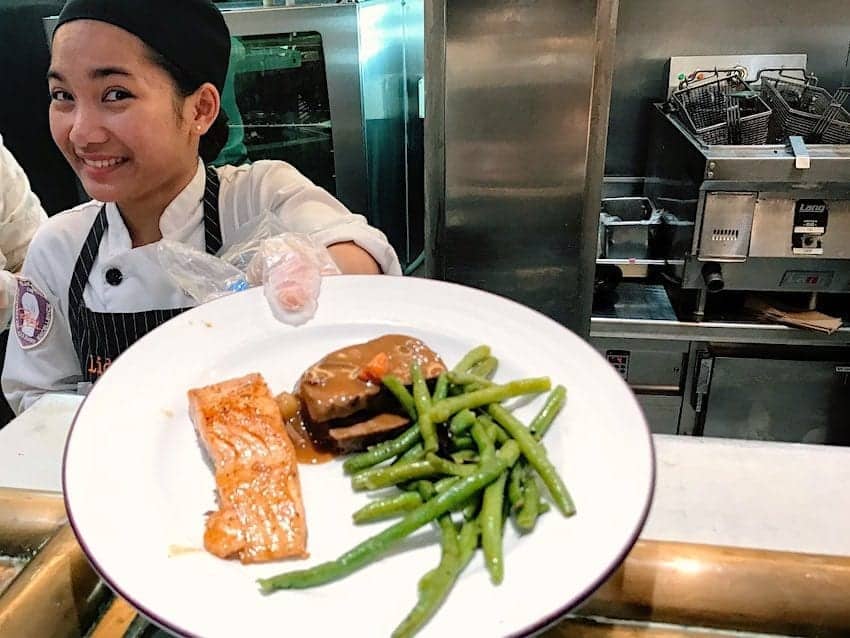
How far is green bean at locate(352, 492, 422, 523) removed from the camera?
0.80 meters

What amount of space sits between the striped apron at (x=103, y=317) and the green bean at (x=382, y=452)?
1017 mm

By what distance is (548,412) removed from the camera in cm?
89

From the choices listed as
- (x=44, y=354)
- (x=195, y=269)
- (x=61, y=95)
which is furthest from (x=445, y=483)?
(x=44, y=354)

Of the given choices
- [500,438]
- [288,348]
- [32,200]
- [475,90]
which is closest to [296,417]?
[288,348]

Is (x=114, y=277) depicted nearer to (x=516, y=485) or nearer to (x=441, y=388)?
(x=441, y=388)

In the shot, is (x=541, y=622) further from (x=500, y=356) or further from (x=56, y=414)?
(x=56, y=414)

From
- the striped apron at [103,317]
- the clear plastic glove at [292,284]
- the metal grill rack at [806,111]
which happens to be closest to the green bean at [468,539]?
the clear plastic glove at [292,284]

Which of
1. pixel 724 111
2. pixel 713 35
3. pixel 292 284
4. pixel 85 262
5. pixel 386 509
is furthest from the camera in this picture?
pixel 713 35

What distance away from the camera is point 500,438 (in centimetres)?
90

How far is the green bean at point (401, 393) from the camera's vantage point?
97cm

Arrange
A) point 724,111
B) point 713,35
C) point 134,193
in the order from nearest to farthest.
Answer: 1. point 134,193
2. point 724,111
3. point 713,35

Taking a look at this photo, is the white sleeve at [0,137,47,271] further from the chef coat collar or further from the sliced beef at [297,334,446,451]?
the sliced beef at [297,334,446,451]

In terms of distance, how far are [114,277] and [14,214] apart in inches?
53.4

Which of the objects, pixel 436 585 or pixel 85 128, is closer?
pixel 436 585
